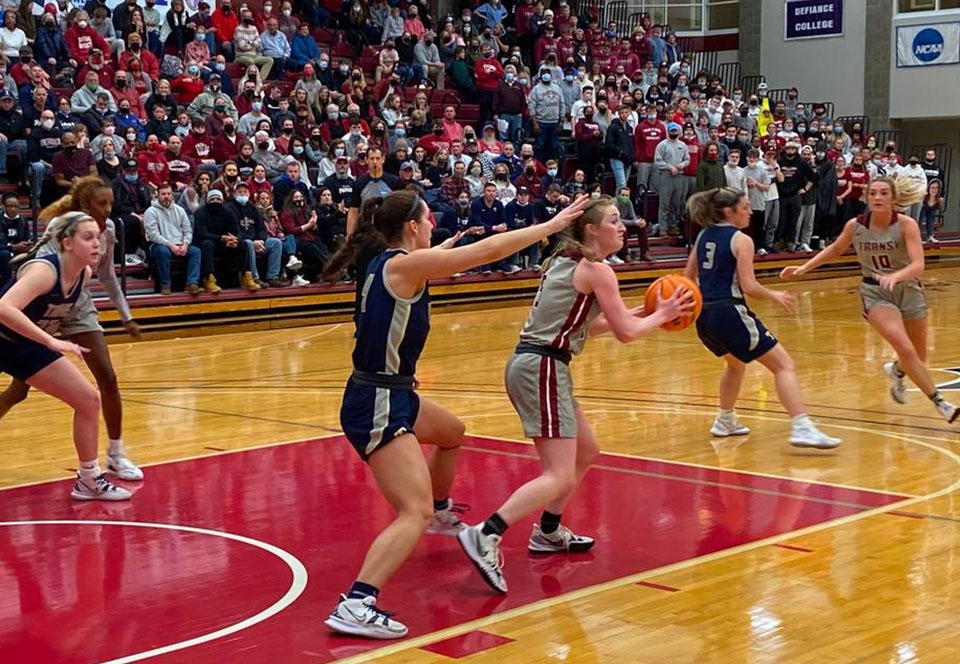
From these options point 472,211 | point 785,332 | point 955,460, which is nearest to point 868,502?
point 955,460

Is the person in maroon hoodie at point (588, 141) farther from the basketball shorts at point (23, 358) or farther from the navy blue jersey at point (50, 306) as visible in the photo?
the basketball shorts at point (23, 358)

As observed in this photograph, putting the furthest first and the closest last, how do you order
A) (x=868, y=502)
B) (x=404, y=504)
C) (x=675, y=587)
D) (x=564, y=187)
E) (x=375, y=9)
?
(x=375, y=9) → (x=564, y=187) → (x=868, y=502) → (x=675, y=587) → (x=404, y=504)

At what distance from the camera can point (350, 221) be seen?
12195 mm

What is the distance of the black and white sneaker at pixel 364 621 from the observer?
5074mm

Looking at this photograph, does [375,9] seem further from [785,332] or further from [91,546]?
[91,546]

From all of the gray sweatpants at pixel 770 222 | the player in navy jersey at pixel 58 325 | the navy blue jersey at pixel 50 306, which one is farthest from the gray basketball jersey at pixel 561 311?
the gray sweatpants at pixel 770 222

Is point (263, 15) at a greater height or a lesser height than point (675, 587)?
greater

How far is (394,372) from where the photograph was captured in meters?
5.36

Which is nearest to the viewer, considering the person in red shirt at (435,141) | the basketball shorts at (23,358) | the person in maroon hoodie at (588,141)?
the basketball shorts at (23,358)

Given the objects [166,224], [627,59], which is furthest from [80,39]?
[627,59]

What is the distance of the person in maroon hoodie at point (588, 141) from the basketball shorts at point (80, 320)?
1498 centimetres

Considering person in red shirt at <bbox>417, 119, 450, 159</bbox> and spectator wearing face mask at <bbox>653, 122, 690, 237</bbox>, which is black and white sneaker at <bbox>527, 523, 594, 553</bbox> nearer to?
person in red shirt at <bbox>417, 119, 450, 159</bbox>

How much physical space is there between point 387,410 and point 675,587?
1.48m

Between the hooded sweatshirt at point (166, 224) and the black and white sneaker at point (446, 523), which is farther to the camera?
the hooded sweatshirt at point (166, 224)
